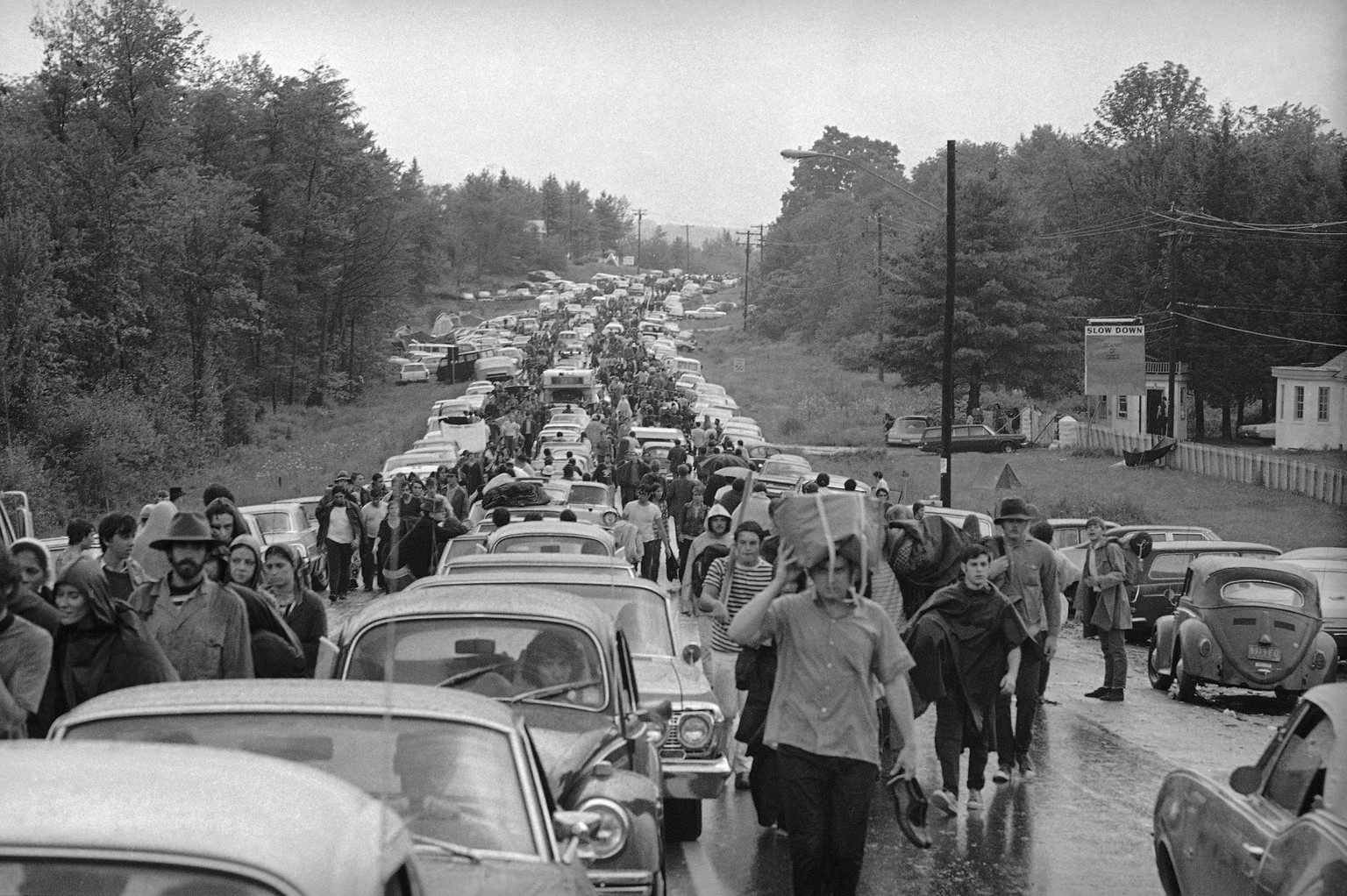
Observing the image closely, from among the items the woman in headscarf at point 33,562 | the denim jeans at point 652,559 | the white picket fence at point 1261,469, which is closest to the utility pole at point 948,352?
the denim jeans at point 652,559

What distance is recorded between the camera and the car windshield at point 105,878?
3.19 m

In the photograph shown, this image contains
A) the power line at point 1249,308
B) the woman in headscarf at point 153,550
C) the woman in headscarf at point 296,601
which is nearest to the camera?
the woman in headscarf at point 296,601

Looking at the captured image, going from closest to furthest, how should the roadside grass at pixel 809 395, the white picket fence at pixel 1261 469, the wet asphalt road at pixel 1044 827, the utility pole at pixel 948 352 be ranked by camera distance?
the wet asphalt road at pixel 1044 827 < the utility pole at pixel 948 352 < the white picket fence at pixel 1261 469 < the roadside grass at pixel 809 395

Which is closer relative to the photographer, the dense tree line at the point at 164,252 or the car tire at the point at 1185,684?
the car tire at the point at 1185,684

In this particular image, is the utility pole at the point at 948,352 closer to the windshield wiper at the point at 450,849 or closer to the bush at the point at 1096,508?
the bush at the point at 1096,508

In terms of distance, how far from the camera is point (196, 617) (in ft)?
28.2

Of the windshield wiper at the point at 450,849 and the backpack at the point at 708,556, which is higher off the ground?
the windshield wiper at the point at 450,849

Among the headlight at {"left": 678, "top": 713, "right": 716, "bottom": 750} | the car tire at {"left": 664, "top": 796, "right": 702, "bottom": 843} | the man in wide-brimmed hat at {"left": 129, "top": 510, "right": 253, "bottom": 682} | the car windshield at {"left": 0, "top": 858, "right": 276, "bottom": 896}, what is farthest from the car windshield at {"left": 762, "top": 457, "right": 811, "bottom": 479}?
the car windshield at {"left": 0, "top": 858, "right": 276, "bottom": 896}

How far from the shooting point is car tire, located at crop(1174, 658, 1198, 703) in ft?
54.2

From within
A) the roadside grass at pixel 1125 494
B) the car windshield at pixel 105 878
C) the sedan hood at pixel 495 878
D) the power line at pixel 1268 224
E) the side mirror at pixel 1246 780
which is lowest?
the roadside grass at pixel 1125 494

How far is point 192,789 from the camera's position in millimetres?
A: 3455

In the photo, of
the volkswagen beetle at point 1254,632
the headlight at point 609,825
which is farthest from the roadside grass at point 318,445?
the headlight at point 609,825

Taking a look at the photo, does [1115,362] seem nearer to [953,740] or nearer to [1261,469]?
[1261,469]

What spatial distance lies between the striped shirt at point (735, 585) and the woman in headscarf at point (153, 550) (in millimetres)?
4260
